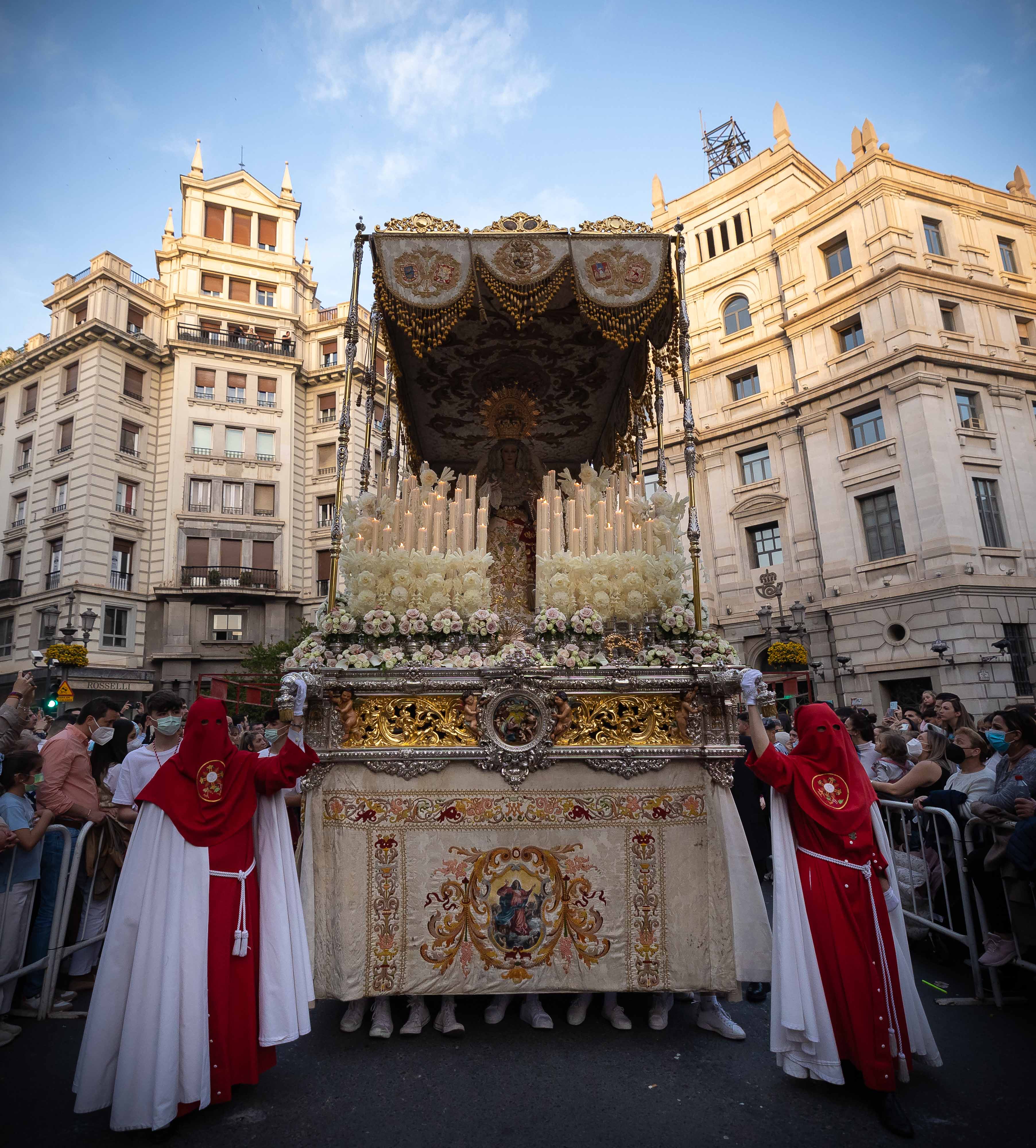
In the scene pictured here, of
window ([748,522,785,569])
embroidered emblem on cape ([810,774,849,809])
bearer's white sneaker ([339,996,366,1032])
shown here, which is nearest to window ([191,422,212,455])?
window ([748,522,785,569])

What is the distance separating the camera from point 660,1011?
4.11m

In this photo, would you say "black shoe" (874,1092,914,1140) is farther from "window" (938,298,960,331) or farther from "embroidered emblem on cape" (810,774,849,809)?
"window" (938,298,960,331)

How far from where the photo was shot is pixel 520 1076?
3.51 meters

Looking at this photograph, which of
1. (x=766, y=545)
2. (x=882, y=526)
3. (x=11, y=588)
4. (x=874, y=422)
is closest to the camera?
(x=882, y=526)

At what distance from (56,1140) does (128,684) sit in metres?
23.8

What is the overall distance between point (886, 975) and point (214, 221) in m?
33.5

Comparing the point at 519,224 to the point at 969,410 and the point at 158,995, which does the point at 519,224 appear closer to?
the point at 158,995

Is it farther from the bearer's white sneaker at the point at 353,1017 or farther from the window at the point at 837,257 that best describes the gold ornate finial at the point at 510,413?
the window at the point at 837,257

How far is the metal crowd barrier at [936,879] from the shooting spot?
4582 millimetres

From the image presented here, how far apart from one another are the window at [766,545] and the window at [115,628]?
22964 mm

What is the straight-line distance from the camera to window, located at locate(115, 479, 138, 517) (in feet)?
83.5

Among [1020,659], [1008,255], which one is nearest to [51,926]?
[1020,659]

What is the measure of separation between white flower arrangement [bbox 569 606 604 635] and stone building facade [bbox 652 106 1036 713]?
56.4ft

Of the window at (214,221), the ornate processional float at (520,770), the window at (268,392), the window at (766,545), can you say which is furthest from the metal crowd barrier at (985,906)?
the window at (214,221)
